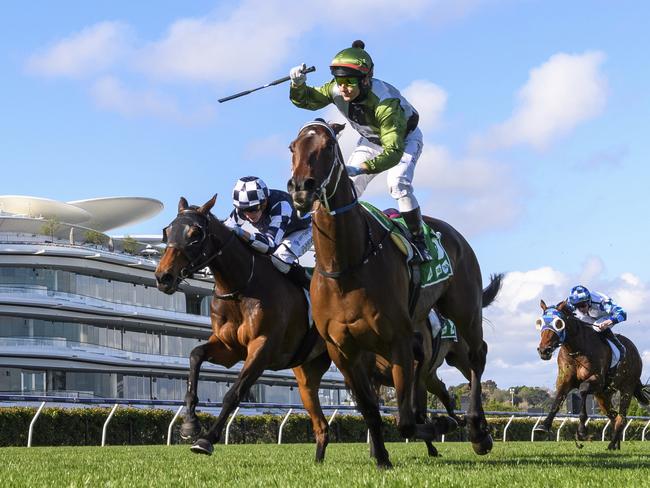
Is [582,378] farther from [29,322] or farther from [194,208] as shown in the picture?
[29,322]

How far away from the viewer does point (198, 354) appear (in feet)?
26.7

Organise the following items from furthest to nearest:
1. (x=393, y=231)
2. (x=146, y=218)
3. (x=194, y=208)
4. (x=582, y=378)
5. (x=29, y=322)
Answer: (x=146, y=218) → (x=29, y=322) → (x=582, y=378) → (x=194, y=208) → (x=393, y=231)

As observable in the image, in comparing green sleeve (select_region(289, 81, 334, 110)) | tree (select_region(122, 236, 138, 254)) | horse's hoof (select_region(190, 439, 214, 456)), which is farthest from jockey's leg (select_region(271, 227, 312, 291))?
tree (select_region(122, 236, 138, 254))

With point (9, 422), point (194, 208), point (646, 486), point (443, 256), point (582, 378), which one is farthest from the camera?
point (9, 422)

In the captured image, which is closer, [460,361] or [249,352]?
[249,352]

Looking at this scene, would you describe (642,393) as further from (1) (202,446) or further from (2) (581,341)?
(1) (202,446)

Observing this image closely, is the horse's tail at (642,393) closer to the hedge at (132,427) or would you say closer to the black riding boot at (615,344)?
the black riding boot at (615,344)

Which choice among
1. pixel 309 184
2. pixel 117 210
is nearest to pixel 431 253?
pixel 309 184

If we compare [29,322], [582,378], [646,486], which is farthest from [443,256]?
[29,322]

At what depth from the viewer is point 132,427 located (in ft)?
77.5

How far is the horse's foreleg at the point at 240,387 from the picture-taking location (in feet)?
22.8

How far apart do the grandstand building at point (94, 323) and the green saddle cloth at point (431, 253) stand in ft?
147

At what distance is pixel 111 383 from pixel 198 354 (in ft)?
156

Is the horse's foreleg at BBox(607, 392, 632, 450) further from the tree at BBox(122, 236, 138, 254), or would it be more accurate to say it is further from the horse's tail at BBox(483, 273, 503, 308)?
the tree at BBox(122, 236, 138, 254)
